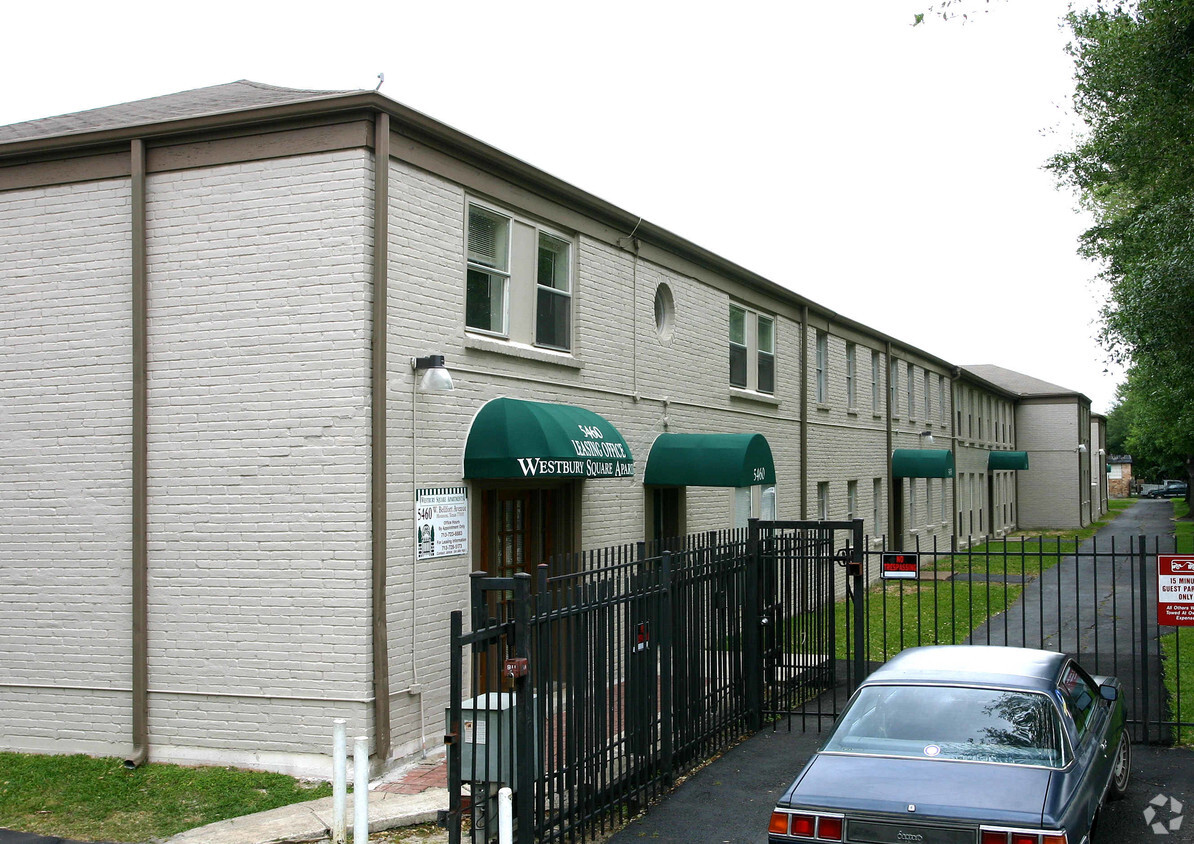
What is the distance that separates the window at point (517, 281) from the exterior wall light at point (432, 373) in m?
1.21

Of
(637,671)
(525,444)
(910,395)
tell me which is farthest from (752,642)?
(910,395)

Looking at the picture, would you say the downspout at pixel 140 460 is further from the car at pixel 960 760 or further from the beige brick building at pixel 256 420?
the car at pixel 960 760

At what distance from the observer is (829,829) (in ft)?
18.8

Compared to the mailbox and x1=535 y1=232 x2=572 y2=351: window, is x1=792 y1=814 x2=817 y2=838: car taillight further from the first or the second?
x1=535 y1=232 x2=572 y2=351: window

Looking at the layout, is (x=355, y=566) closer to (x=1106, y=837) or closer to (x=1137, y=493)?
(x=1106, y=837)

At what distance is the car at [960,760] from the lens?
5543 millimetres

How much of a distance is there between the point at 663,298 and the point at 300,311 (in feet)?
24.2

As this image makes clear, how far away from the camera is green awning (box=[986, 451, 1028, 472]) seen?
42125 millimetres

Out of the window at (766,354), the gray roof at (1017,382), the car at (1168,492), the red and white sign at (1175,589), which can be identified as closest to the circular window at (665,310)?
the window at (766,354)

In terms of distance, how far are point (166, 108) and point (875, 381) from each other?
20264 millimetres

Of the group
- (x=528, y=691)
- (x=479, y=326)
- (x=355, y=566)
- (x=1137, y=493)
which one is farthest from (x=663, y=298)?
(x=1137, y=493)

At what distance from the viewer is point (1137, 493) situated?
390ft

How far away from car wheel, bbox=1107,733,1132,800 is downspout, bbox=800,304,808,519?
13036 millimetres

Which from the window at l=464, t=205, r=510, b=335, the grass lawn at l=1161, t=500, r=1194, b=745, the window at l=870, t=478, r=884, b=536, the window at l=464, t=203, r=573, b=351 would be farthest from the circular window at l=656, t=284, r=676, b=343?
the window at l=870, t=478, r=884, b=536
